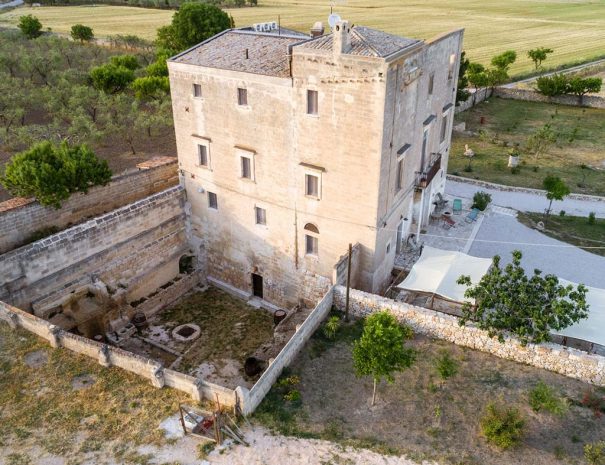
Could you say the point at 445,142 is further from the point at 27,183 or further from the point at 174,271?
the point at 27,183

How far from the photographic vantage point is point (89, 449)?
16.4 metres

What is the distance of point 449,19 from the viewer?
388 ft

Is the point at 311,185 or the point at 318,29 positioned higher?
the point at 318,29

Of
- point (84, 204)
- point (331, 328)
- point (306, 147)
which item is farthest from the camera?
point (84, 204)

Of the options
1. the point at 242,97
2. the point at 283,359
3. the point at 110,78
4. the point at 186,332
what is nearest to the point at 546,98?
the point at 110,78

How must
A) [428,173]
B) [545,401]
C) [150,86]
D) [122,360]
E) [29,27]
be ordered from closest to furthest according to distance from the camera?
[545,401]
[122,360]
[428,173]
[150,86]
[29,27]

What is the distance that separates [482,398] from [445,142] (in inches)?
722

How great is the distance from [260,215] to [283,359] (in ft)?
30.6

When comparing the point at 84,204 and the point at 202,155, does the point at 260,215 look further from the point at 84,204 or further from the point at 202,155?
the point at 84,204

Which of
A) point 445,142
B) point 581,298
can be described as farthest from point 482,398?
point 445,142

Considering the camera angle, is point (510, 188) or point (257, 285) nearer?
point (257, 285)

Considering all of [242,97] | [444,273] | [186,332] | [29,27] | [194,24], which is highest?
[194,24]

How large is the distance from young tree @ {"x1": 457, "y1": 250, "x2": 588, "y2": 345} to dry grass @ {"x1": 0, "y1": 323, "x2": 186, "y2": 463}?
11.9m

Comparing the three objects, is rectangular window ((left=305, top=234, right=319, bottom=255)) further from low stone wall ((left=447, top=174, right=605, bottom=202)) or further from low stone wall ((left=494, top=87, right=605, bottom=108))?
low stone wall ((left=494, top=87, right=605, bottom=108))
